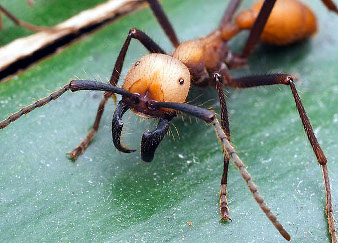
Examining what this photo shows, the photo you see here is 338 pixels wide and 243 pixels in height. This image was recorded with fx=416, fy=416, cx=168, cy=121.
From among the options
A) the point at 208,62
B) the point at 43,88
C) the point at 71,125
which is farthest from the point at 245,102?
the point at 43,88

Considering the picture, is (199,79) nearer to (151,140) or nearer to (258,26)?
(258,26)

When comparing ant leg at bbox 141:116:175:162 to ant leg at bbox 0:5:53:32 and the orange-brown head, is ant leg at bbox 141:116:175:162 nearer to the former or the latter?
ant leg at bbox 0:5:53:32

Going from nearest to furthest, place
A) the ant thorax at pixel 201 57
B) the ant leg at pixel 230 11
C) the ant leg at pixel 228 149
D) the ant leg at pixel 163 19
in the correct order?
the ant leg at pixel 228 149 < the ant thorax at pixel 201 57 < the ant leg at pixel 163 19 < the ant leg at pixel 230 11

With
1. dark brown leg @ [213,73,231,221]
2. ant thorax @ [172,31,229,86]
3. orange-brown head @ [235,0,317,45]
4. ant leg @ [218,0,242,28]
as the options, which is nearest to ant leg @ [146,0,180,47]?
ant thorax @ [172,31,229,86]

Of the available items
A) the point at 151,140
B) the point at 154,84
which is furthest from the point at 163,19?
the point at 151,140

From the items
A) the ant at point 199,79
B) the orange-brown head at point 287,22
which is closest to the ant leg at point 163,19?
the ant at point 199,79

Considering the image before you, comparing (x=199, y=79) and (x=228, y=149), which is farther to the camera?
(x=199, y=79)

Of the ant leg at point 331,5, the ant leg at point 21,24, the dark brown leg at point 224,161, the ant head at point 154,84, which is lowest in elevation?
the ant leg at point 331,5

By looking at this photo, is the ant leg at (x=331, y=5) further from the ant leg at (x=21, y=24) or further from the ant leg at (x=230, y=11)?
the ant leg at (x=21, y=24)
